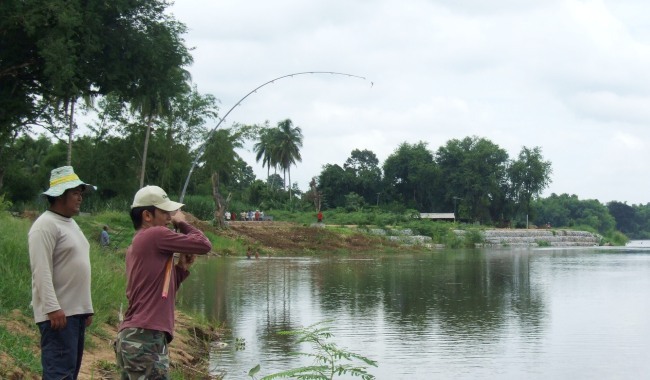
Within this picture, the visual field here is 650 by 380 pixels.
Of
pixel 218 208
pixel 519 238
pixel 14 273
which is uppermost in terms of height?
pixel 218 208

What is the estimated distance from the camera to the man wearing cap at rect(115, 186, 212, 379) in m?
5.16

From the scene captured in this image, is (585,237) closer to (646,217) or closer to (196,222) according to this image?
(196,222)

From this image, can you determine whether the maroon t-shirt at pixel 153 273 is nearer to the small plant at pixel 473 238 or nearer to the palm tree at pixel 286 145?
the small plant at pixel 473 238

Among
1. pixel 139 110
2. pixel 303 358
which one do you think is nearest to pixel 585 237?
pixel 139 110

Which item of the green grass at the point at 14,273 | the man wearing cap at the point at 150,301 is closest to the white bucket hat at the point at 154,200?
the man wearing cap at the point at 150,301

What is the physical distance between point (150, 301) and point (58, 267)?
0.81 metres

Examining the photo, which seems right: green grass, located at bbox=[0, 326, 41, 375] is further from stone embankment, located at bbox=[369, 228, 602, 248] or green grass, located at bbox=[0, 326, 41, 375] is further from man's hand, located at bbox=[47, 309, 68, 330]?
stone embankment, located at bbox=[369, 228, 602, 248]

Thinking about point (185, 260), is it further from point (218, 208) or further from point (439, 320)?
point (218, 208)

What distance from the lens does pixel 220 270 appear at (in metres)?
30.6

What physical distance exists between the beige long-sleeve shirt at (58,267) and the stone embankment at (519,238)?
179 feet

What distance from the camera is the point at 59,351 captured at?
557 cm

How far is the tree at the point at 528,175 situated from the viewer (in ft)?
324

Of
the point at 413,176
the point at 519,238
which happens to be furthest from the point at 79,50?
the point at 413,176

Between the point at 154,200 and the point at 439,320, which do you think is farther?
the point at 439,320
